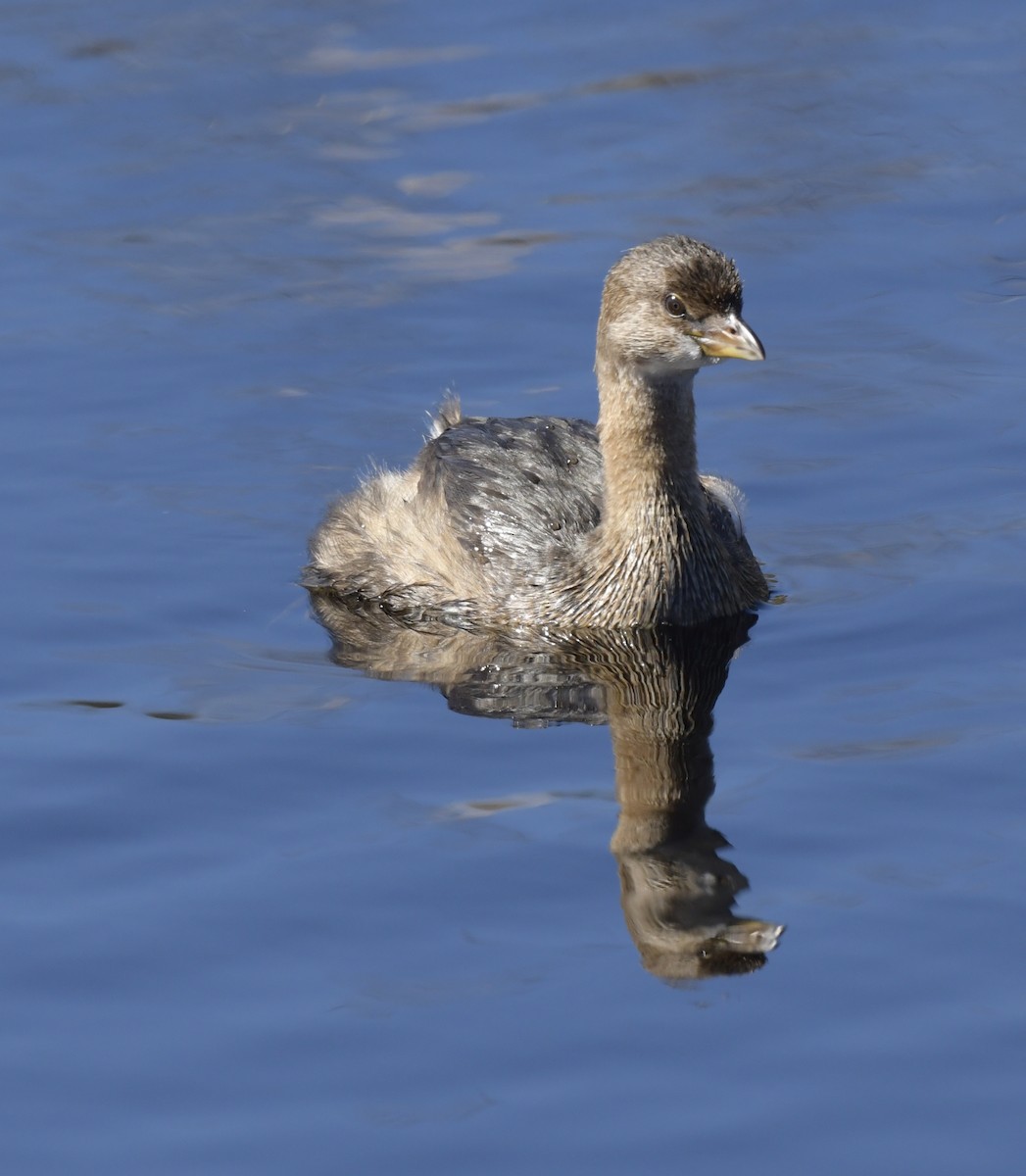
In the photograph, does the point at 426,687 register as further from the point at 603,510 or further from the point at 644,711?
the point at 603,510

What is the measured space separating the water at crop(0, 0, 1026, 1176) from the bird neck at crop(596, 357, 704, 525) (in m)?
0.66

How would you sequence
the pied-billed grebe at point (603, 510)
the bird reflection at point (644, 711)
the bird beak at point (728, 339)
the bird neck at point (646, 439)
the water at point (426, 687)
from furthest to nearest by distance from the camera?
1. the bird neck at point (646, 439)
2. the pied-billed grebe at point (603, 510)
3. the bird beak at point (728, 339)
4. the bird reflection at point (644, 711)
5. the water at point (426, 687)

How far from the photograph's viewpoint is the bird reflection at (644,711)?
7145 millimetres

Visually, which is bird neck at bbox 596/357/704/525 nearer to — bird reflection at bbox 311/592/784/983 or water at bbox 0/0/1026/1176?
bird reflection at bbox 311/592/784/983

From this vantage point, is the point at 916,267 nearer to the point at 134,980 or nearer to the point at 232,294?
the point at 232,294

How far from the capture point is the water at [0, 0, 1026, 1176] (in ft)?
21.1

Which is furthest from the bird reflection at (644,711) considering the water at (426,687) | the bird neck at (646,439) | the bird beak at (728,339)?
the bird beak at (728,339)

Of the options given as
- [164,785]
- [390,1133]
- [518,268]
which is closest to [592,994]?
[390,1133]

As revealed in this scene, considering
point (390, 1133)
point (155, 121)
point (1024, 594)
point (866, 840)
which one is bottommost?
point (390, 1133)

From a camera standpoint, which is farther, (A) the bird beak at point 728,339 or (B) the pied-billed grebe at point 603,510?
(B) the pied-billed grebe at point 603,510

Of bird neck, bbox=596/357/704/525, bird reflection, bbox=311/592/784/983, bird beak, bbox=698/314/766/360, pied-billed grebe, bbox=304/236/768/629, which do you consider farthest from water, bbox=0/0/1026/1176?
bird beak, bbox=698/314/766/360

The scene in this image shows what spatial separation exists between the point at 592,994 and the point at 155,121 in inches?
371

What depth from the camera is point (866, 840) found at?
297 inches

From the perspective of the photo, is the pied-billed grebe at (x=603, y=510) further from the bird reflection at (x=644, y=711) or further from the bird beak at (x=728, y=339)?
the bird reflection at (x=644, y=711)
